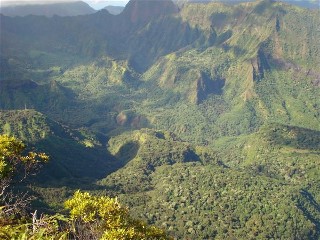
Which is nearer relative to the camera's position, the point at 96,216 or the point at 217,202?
the point at 96,216

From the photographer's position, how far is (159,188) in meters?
171

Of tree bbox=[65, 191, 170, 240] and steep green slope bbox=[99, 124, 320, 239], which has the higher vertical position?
tree bbox=[65, 191, 170, 240]

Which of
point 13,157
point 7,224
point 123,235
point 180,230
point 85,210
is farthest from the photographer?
point 180,230

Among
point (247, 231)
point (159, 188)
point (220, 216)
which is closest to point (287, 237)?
point (247, 231)

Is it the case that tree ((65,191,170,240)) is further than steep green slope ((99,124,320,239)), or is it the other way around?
steep green slope ((99,124,320,239))

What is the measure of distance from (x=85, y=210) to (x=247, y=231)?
406 feet

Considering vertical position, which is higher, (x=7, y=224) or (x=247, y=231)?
(x=7, y=224)

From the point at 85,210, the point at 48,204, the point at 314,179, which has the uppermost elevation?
the point at 85,210

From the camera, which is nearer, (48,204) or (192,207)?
(48,204)

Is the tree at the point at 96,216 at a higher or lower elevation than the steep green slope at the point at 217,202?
higher

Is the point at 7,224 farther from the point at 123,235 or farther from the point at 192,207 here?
the point at 192,207

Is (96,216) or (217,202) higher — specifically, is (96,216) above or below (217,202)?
above

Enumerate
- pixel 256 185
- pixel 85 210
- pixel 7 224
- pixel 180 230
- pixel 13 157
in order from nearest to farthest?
1. pixel 7 224
2. pixel 85 210
3. pixel 13 157
4. pixel 180 230
5. pixel 256 185

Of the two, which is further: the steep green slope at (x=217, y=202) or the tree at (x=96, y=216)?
the steep green slope at (x=217, y=202)
